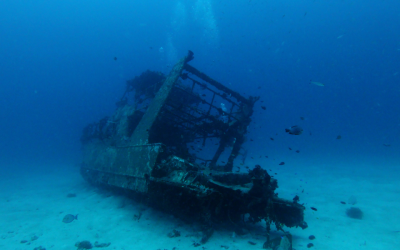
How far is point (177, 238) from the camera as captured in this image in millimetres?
5758

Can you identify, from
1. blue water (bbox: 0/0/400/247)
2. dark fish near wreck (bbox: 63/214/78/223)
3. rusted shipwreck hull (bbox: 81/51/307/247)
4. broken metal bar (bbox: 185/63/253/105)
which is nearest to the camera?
rusted shipwreck hull (bbox: 81/51/307/247)

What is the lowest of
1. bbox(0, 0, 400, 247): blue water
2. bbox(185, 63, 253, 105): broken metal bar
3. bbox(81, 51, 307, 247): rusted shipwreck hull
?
bbox(81, 51, 307, 247): rusted shipwreck hull

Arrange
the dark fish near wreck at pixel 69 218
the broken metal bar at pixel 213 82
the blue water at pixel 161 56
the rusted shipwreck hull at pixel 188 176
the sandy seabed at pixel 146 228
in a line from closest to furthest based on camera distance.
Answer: the rusted shipwreck hull at pixel 188 176 → the sandy seabed at pixel 146 228 → the dark fish near wreck at pixel 69 218 → the broken metal bar at pixel 213 82 → the blue water at pixel 161 56

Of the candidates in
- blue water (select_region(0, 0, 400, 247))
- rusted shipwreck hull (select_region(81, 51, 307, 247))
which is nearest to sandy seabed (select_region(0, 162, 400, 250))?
rusted shipwreck hull (select_region(81, 51, 307, 247))

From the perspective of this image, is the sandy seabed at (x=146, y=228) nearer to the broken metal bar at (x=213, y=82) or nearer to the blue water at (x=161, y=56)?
the broken metal bar at (x=213, y=82)

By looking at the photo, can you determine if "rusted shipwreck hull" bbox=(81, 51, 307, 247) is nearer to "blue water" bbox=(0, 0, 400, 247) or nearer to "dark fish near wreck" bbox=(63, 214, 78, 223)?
"dark fish near wreck" bbox=(63, 214, 78, 223)

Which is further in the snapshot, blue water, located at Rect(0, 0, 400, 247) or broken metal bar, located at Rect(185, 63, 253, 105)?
blue water, located at Rect(0, 0, 400, 247)

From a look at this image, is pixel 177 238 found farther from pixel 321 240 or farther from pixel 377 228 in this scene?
pixel 377 228

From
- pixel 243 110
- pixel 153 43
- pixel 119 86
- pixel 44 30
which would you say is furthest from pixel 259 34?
pixel 44 30

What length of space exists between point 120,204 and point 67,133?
123 m

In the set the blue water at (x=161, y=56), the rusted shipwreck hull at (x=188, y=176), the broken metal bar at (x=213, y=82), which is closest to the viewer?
the rusted shipwreck hull at (x=188, y=176)

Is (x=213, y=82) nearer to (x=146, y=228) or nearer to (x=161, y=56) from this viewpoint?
(x=146, y=228)

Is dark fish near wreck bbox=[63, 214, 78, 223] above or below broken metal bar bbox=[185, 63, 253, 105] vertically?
below

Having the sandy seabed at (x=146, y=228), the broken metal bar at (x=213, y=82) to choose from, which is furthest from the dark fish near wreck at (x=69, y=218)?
the broken metal bar at (x=213, y=82)
